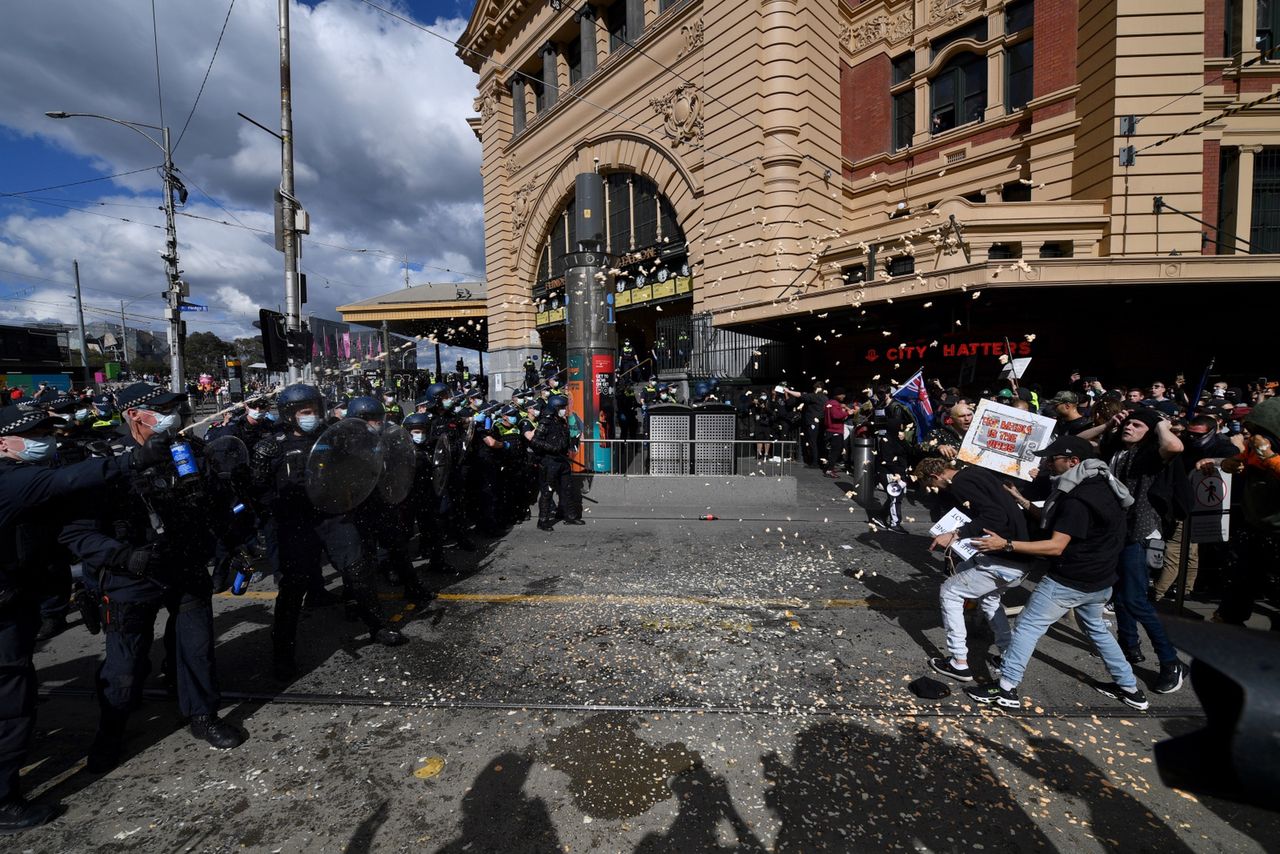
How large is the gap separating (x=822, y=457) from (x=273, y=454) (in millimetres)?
10841

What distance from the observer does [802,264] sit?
626 inches

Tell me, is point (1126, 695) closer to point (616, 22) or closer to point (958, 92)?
point (958, 92)

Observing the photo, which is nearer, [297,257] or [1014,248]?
[297,257]

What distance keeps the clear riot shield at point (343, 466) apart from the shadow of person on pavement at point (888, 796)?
3425 mm

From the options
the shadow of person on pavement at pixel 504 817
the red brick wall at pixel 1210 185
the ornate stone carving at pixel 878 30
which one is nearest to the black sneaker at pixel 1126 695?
the shadow of person on pavement at pixel 504 817

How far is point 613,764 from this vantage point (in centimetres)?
296

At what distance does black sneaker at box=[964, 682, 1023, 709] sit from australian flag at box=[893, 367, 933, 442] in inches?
205

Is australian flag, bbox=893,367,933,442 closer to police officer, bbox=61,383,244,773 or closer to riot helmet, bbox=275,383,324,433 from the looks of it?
riot helmet, bbox=275,383,324,433

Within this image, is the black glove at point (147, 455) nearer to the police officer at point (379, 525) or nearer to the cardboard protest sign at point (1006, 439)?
the police officer at point (379, 525)

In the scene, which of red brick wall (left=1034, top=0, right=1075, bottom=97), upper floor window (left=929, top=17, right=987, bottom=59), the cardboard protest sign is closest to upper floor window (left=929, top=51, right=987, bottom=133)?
upper floor window (left=929, top=17, right=987, bottom=59)

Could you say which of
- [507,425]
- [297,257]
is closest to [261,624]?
[507,425]

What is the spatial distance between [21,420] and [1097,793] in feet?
20.4

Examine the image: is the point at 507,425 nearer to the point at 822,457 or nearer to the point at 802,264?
the point at 822,457

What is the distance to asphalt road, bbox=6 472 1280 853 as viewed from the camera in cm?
253
